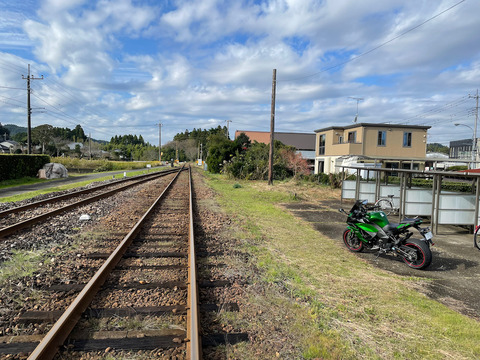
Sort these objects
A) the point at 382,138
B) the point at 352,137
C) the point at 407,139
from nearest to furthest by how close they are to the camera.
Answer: the point at 382,138
the point at 407,139
the point at 352,137

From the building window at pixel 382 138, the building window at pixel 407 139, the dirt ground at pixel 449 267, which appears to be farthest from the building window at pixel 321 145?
the dirt ground at pixel 449 267

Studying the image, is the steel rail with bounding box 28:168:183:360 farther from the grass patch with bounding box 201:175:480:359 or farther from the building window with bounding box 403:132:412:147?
the building window with bounding box 403:132:412:147

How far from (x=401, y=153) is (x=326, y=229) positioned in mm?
27975

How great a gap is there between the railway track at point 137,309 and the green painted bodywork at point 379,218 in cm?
356

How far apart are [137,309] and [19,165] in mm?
24654

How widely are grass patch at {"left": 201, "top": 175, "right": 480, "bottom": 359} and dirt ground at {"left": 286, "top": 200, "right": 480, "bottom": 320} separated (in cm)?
30

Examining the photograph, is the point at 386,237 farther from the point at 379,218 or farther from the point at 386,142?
the point at 386,142

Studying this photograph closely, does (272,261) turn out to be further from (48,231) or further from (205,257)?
(48,231)

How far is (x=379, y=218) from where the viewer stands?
22.4 ft

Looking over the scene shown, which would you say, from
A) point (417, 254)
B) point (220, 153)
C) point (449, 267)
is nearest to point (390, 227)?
point (417, 254)

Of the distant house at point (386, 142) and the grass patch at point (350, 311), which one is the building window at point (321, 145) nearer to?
the distant house at point (386, 142)

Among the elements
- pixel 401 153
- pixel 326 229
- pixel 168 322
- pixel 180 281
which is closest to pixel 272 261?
pixel 180 281

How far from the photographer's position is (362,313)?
167 inches

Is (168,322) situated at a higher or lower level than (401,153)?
lower
